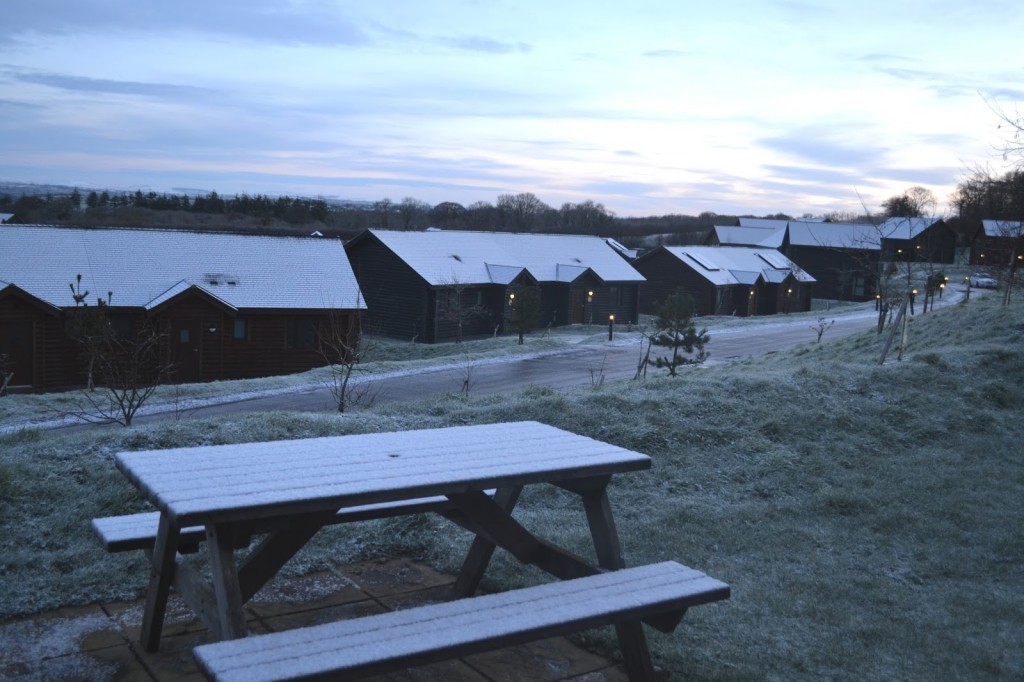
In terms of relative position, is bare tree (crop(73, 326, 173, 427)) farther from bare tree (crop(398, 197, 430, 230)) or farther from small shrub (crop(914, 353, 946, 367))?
bare tree (crop(398, 197, 430, 230))

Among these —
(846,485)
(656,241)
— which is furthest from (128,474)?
(656,241)

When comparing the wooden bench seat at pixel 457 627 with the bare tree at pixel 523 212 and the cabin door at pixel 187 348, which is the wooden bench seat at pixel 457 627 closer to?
the cabin door at pixel 187 348

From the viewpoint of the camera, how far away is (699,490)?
7.84 m

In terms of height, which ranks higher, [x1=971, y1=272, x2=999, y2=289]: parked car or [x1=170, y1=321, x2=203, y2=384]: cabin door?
[x1=971, y1=272, x2=999, y2=289]: parked car

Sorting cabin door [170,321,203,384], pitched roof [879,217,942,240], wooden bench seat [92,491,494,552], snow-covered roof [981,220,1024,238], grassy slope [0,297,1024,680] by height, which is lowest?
cabin door [170,321,203,384]

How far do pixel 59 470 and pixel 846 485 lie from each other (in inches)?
248

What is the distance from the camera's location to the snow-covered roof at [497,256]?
1574 inches

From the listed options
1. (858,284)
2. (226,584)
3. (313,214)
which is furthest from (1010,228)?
(313,214)

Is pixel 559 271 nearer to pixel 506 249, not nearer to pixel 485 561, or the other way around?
pixel 506 249

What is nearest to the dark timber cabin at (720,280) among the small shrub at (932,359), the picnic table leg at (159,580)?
the small shrub at (932,359)

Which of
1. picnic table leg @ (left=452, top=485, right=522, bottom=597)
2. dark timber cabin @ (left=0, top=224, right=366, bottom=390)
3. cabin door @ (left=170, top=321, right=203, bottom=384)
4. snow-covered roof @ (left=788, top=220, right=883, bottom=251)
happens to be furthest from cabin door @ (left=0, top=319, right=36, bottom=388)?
snow-covered roof @ (left=788, top=220, right=883, bottom=251)

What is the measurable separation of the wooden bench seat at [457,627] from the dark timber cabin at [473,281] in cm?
3413

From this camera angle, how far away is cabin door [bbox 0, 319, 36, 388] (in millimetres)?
25703

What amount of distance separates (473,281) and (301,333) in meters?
11.5
